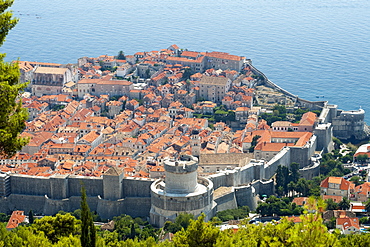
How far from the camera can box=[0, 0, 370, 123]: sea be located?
184 feet

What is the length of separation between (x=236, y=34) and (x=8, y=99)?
64563mm

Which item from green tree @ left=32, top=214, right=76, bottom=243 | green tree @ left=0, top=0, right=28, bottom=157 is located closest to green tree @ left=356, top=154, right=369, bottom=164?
green tree @ left=32, top=214, right=76, bottom=243

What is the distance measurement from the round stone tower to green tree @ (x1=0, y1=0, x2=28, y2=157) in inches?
582

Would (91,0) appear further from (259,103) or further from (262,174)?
(262,174)

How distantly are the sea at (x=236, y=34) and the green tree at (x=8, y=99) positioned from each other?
35730mm

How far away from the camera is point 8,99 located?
1209 centimetres

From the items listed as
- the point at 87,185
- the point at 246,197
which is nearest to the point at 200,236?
the point at 246,197

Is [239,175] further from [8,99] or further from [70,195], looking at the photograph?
[8,99]

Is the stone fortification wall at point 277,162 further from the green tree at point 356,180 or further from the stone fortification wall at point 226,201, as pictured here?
the green tree at point 356,180

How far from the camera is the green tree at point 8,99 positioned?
11992 mm

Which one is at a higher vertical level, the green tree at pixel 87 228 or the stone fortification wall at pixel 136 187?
the green tree at pixel 87 228

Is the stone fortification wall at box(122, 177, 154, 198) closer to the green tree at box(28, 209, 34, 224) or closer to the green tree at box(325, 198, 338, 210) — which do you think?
the green tree at box(28, 209, 34, 224)

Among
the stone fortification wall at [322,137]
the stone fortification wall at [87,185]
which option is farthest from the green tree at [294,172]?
the stone fortification wall at [87,185]

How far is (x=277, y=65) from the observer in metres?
59.3
